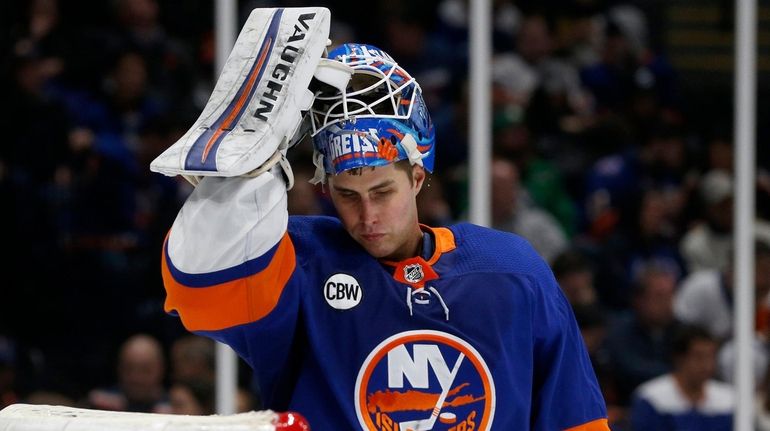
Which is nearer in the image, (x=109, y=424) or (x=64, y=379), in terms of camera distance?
(x=109, y=424)

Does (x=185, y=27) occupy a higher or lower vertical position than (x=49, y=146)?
higher

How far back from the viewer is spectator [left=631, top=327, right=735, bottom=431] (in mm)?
4238

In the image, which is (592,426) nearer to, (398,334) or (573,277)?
(398,334)

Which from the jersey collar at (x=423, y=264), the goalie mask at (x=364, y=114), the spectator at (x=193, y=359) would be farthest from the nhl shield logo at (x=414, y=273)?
the spectator at (x=193, y=359)

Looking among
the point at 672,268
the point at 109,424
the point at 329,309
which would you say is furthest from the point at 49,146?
the point at 109,424

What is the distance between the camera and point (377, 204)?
187cm

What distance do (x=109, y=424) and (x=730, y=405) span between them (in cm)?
314

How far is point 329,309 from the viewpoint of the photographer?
6.12 ft

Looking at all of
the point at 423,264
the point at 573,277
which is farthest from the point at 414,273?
the point at 573,277

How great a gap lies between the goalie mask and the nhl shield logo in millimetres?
152

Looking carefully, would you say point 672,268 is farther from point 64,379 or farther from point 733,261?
point 64,379

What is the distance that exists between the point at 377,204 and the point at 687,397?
2.65 m

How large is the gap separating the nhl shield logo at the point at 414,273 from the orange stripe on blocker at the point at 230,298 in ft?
0.62

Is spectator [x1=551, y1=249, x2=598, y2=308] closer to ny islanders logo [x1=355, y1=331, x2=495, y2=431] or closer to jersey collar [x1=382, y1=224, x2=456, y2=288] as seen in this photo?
jersey collar [x1=382, y1=224, x2=456, y2=288]
